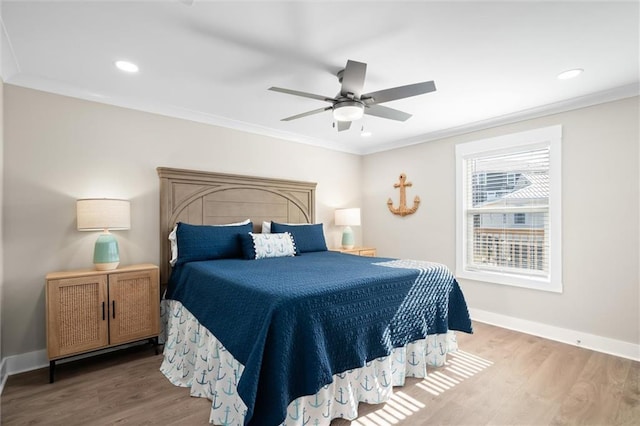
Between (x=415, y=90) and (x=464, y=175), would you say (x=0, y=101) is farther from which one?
(x=464, y=175)

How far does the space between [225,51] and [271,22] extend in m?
0.50

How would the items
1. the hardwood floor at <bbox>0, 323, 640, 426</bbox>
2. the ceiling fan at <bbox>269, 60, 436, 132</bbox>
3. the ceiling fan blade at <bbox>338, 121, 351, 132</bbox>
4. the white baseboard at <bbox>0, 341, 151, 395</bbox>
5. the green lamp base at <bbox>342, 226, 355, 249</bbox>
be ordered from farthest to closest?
the green lamp base at <bbox>342, 226, 355, 249</bbox>, the ceiling fan blade at <bbox>338, 121, 351, 132</bbox>, the white baseboard at <bbox>0, 341, 151, 395</bbox>, the ceiling fan at <bbox>269, 60, 436, 132</bbox>, the hardwood floor at <bbox>0, 323, 640, 426</bbox>

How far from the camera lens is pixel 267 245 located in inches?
132

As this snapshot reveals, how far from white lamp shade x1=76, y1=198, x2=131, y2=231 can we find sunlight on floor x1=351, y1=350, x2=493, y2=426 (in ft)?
8.05

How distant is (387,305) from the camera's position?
219cm

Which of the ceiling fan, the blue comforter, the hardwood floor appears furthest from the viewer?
the ceiling fan

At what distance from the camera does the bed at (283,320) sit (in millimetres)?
1671

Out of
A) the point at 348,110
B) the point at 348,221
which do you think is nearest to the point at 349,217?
the point at 348,221

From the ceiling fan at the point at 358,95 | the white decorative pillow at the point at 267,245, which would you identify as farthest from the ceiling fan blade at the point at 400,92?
the white decorative pillow at the point at 267,245

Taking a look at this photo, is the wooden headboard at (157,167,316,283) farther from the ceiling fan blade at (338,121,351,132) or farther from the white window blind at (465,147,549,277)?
the white window blind at (465,147,549,277)

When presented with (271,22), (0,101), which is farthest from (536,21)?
(0,101)

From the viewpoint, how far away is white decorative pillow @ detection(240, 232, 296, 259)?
10.6 ft

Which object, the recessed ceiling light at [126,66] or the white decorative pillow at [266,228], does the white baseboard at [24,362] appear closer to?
the white decorative pillow at [266,228]

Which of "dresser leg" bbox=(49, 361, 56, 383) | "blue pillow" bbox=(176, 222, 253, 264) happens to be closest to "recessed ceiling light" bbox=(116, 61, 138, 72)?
"blue pillow" bbox=(176, 222, 253, 264)
